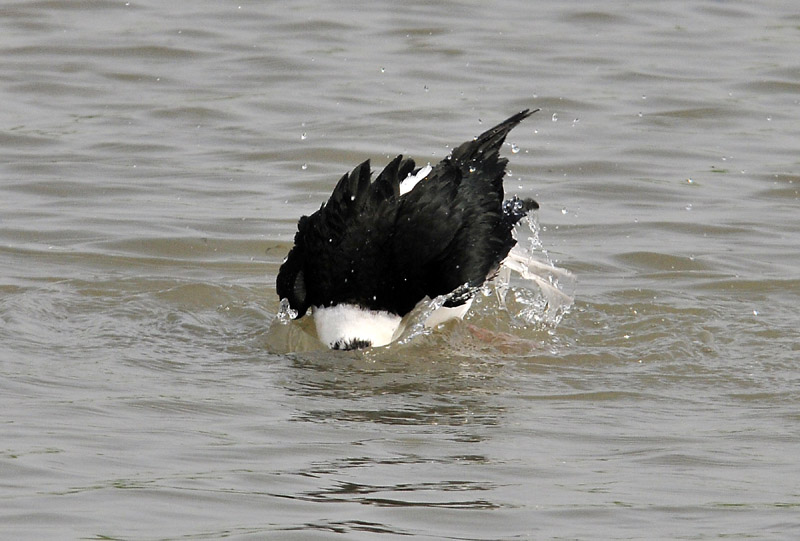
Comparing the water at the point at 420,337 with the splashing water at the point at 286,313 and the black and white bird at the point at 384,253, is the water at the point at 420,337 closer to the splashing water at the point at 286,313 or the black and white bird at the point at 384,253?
the splashing water at the point at 286,313

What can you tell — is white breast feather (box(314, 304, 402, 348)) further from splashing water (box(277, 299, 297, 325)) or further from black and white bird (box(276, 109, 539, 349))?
splashing water (box(277, 299, 297, 325))

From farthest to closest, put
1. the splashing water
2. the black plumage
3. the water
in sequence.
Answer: the splashing water < the black plumage < the water

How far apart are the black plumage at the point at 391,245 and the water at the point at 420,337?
303 mm

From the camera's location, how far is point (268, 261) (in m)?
8.72

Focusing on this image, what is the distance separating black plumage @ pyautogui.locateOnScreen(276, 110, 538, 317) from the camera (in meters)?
6.73

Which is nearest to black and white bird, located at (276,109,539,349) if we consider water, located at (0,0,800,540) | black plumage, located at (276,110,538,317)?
black plumage, located at (276,110,538,317)

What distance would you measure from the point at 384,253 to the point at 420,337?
59 cm

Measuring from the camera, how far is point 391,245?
679cm

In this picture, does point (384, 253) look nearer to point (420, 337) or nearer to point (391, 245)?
point (391, 245)

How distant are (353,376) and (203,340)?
101cm

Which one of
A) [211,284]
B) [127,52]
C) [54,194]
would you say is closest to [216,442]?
[211,284]

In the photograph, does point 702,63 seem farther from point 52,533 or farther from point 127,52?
point 52,533

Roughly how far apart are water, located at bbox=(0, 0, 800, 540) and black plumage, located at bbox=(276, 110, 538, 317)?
0.30 meters

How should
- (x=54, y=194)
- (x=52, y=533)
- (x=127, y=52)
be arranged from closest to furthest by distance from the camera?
(x=52, y=533)
(x=54, y=194)
(x=127, y=52)
